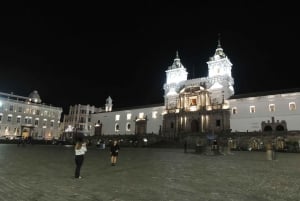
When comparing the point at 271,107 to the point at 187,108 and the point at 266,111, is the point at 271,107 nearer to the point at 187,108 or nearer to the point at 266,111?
the point at 266,111

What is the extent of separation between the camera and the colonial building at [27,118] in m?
78.2

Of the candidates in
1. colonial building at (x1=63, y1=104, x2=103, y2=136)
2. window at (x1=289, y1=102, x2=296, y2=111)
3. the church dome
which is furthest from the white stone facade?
window at (x1=289, y1=102, x2=296, y2=111)

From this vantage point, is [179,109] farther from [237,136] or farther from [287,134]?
[287,134]

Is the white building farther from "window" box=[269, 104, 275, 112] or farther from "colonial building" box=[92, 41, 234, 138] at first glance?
"colonial building" box=[92, 41, 234, 138]

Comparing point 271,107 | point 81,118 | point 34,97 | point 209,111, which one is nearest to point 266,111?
point 271,107

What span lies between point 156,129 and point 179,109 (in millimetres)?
9284

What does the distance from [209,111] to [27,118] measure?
59.7m

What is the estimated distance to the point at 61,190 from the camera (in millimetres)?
8547

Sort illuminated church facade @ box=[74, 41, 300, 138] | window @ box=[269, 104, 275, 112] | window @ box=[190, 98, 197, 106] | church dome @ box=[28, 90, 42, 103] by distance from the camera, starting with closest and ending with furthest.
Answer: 1. illuminated church facade @ box=[74, 41, 300, 138]
2. window @ box=[269, 104, 275, 112]
3. window @ box=[190, 98, 197, 106]
4. church dome @ box=[28, 90, 42, 103]

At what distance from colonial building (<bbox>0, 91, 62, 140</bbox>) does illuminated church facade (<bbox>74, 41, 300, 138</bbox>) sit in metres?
17.8

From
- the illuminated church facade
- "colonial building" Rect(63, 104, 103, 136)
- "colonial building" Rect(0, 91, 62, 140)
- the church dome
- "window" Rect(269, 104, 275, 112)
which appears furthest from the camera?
"colonial building" Rect(63, 104, 103, 136)

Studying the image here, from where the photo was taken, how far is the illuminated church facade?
5347 cm

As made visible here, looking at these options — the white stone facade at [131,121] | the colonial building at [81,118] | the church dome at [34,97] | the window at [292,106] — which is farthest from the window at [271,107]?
the church dome at [34,97]

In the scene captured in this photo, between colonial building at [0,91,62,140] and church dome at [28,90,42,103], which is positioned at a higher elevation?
church dome at [28,90,42,103]
